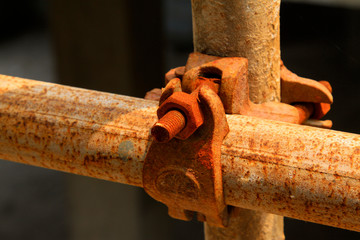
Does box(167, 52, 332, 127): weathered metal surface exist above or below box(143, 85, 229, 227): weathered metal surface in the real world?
above

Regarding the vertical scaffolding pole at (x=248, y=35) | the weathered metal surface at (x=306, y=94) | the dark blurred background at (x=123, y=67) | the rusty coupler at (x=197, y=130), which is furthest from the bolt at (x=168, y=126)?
the dark blurred background at (x=123, y=67)

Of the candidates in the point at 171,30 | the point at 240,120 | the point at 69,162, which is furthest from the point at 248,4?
the point at 171,30

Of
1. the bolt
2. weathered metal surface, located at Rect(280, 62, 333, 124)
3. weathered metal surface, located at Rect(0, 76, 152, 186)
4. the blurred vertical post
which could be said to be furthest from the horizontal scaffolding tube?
the blurred vertical post

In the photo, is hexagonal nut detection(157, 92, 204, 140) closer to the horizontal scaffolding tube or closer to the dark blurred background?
the horizontal scaffolding tube

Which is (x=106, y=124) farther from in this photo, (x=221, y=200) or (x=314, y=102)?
(x=314, y=102)

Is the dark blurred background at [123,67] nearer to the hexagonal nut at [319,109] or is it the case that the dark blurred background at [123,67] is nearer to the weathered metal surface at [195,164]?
the hexagonal nut at [319,109]

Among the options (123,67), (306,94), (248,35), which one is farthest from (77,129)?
(123,67)

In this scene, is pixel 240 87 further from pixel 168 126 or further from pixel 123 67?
pixel 123 67
